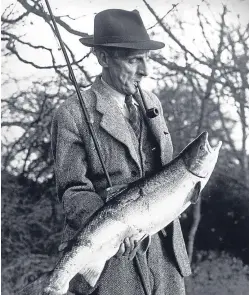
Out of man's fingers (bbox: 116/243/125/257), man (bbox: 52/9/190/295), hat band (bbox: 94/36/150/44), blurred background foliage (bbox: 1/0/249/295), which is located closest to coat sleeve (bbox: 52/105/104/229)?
man (bbox: 52/9/190/295)

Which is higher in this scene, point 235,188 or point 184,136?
point 184,136

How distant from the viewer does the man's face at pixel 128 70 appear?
178 cm

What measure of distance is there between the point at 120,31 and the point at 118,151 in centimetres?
34

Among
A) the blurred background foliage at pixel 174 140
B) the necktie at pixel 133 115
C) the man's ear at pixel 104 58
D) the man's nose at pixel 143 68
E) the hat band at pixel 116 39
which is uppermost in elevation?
the hat band at pixel 116 39

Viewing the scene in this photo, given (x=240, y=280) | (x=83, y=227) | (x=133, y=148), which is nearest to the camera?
(x=83, y=227)

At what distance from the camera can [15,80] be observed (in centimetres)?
311

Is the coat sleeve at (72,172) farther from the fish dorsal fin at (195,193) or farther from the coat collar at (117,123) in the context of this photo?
the fish dorsal fin at (195,193)

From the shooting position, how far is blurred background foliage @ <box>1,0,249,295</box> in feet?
9.95

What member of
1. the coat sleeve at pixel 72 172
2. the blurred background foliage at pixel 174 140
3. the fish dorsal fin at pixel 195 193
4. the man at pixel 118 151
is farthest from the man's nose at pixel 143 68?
the blurred background foliage at pixel 174 140

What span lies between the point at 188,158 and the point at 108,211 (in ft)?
0.84

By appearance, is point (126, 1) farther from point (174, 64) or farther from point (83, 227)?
point (83, 227)

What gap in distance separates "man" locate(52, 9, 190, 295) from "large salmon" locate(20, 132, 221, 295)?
0.15 ft

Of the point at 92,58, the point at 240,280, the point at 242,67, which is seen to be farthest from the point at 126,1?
the point at 240,280

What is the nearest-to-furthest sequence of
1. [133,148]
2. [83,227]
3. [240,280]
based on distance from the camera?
[83,227] < [133,148] < [240,280]
